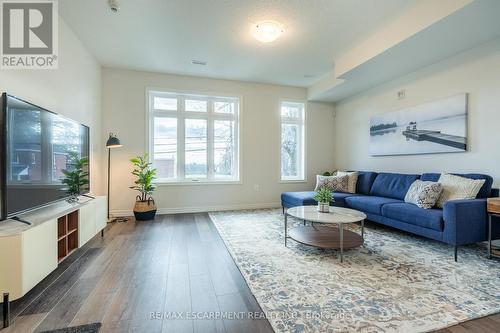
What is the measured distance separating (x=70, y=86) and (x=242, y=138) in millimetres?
3014

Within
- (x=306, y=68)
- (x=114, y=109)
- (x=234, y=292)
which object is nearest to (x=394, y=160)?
(x=306, y=68)

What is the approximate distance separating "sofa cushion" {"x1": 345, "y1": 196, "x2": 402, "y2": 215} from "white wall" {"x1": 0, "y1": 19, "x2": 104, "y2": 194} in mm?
4278

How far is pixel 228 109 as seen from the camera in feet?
16.8

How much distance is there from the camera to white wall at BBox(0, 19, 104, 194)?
7.28 ft

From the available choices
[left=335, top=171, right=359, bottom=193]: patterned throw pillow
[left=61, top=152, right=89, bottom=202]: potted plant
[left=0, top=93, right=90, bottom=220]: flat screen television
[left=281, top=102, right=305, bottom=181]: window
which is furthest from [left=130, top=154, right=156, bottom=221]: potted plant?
[left=335, top=171, right=359, bottom=193]: patterned throw pillow

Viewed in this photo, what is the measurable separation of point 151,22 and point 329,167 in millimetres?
4656

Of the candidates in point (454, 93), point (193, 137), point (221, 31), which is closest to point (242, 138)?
point (193, 137)

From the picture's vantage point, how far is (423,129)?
365 centimetres

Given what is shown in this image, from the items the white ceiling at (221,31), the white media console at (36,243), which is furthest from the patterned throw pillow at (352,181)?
the white media console at (36,243)

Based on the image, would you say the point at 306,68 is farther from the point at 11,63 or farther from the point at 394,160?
the point at 11,63

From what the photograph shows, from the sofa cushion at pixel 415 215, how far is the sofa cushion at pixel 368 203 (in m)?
0.11

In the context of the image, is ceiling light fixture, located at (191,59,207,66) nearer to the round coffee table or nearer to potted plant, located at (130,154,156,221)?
potted plant, located at (130,154,156,221)

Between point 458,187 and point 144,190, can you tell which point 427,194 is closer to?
point 458,187

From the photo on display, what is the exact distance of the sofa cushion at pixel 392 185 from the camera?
11.8ft
